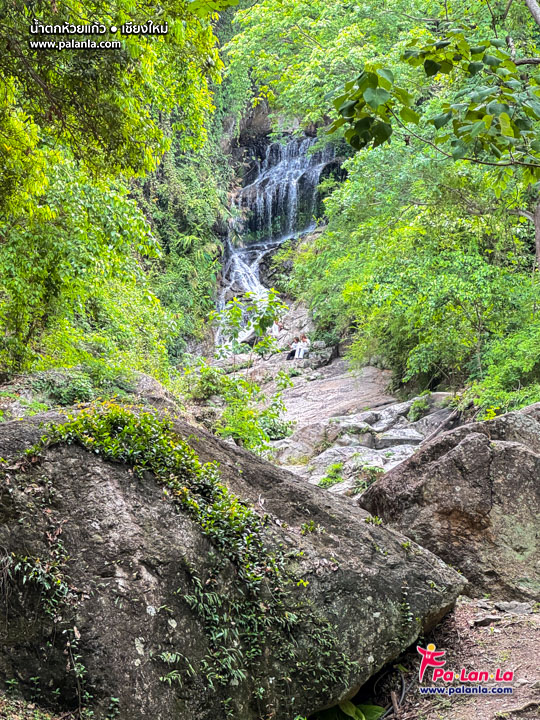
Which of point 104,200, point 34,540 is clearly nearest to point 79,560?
point 34,540

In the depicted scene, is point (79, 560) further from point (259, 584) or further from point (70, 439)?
point (259, 584)

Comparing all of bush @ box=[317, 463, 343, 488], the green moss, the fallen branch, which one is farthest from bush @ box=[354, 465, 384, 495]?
the green moss

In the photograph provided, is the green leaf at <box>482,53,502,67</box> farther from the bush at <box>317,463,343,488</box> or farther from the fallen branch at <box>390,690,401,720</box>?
the bush at <box>317,463,343,488</box>

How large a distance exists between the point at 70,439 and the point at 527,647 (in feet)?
11.7

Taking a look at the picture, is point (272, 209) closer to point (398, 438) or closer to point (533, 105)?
point (398, 438)

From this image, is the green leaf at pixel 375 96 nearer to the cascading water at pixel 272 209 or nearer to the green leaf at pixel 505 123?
the green leaf at pixel 505 123

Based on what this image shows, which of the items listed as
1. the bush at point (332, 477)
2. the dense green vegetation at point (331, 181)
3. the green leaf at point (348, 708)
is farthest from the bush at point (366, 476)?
the green leaf at point (348, 708)

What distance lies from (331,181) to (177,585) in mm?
19336

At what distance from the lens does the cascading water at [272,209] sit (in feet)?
88.6

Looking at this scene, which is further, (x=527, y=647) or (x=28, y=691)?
(x=527, y=647)

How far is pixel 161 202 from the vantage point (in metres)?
24.0

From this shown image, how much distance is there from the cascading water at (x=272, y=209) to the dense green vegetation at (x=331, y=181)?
6310mm

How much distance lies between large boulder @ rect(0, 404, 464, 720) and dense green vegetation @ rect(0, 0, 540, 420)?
2345mm

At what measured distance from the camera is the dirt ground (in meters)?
3.40
